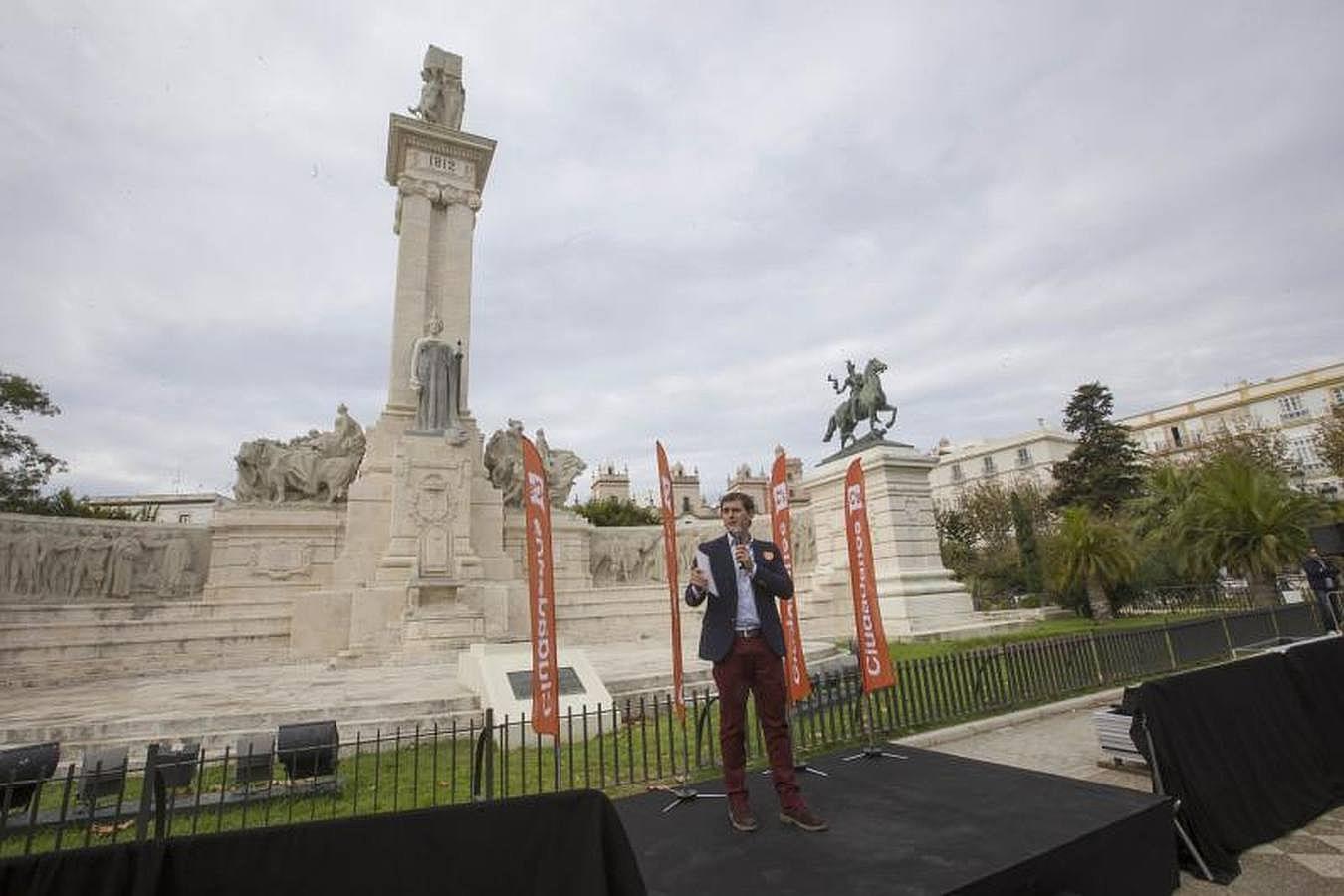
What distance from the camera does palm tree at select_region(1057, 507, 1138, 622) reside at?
59.0 feet

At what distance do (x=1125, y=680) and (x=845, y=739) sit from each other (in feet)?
18.2

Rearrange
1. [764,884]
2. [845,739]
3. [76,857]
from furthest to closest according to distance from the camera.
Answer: [845,739]
[764,884]
[76,857]

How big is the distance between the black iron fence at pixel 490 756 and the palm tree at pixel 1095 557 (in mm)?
7980

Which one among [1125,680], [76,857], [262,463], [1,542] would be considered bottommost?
[1125,680]

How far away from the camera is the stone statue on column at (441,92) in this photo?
21.6 metres

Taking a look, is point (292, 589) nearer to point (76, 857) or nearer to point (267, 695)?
point (267, 695)

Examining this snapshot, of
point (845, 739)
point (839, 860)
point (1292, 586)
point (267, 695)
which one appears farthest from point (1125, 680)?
point (1292, 586)

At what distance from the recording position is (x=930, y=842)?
3.41 meters

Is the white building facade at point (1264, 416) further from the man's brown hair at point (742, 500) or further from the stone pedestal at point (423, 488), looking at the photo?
the man's brown hair at point (742, 500)

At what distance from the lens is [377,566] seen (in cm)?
1577

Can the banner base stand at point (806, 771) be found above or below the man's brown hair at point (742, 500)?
below

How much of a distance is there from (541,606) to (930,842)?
3.47 m

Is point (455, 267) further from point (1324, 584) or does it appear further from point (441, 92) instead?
point (1324, 584)

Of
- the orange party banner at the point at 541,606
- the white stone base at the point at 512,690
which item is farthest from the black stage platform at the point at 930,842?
the white stone base at the point at 512,690
